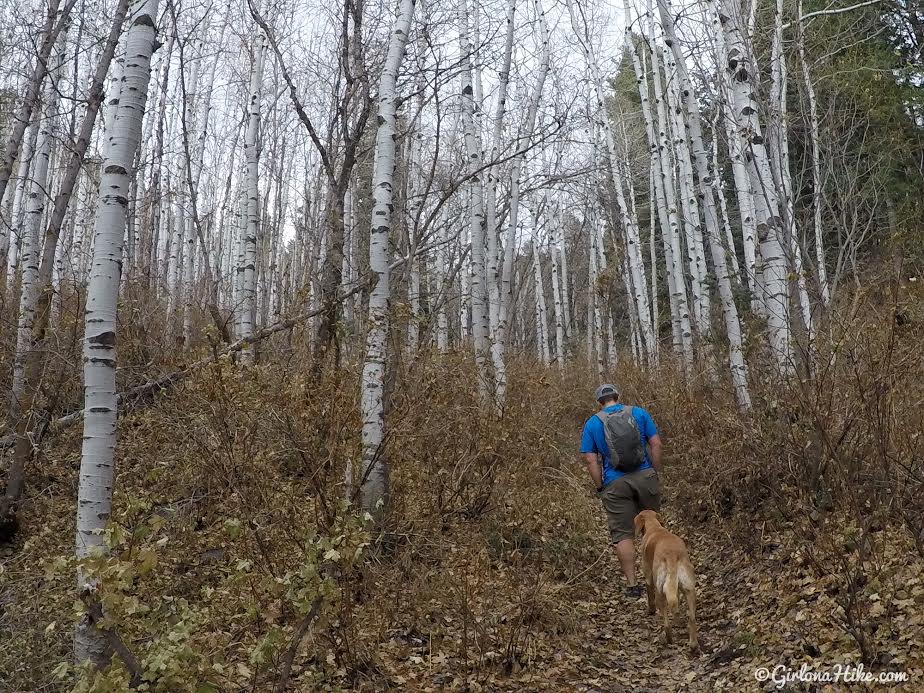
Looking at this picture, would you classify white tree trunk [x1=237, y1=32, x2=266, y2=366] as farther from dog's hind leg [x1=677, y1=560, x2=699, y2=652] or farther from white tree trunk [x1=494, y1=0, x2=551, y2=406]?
dog's hind leg [x1=677, y1=560, x2=699, y2=652]

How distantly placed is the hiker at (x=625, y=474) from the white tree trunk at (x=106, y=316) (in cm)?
351

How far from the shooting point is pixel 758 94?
6.79m

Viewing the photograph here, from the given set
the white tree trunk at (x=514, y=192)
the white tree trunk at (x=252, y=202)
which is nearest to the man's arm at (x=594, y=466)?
the white tree trunk at (x=514, y=192)

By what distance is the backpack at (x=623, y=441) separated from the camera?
509cm

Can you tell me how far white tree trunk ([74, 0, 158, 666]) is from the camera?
322cm

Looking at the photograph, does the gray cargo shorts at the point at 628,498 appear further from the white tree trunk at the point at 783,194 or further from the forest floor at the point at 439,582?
the white tree trunk at the point at 783,194

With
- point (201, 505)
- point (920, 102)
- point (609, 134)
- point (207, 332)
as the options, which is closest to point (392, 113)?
point (207, 332)

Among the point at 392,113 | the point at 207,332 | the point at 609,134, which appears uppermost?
the point at 609,134

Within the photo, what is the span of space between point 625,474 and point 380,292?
2585 millimetres

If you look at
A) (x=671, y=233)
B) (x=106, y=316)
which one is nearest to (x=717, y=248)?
(x=671, y=233)

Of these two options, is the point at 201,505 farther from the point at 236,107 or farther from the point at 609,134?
the point at 236,107

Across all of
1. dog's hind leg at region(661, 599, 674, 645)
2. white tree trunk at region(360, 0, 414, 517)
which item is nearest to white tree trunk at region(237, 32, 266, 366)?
white tree trunk at region(360, 0, 414, 517)

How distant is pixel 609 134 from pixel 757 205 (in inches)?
369

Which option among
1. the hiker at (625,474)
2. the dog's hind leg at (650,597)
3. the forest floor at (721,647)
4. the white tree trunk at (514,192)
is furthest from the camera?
the white tree trunk at (514,192)
